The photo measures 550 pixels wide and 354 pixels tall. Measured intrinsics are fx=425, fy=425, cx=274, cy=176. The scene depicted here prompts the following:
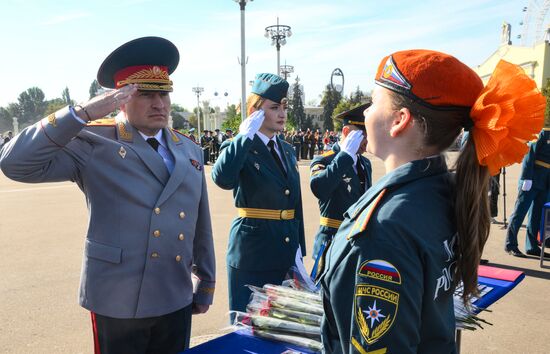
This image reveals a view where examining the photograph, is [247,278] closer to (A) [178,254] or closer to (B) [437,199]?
(A) [178,254]

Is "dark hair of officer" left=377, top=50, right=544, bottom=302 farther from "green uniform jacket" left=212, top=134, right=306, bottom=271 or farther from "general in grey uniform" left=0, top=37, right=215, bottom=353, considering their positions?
"green uniform jacket" left=212, top=134, right=306, bottom=271

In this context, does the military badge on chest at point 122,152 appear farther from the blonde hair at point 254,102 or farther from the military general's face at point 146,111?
the blonde hair at point 254,102

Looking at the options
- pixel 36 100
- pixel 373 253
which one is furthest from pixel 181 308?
pixel 36 100

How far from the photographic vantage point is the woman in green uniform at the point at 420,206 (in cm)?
106

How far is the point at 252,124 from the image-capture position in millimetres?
2645

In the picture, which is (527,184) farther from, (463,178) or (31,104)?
(31,104)

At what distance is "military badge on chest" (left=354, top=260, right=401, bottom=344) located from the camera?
3.44 feet

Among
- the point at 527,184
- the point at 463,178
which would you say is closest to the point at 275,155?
the point at 463,178

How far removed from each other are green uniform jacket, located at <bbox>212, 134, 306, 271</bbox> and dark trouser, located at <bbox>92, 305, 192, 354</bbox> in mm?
693

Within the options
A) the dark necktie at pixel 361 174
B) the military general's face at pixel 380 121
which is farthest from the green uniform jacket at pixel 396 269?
the dark necktie at pixel 361 174

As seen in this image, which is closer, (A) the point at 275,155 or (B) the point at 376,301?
(B) the point at 376,301

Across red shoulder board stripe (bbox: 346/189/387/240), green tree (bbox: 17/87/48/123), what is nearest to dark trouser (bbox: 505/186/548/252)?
red shoulder board stripe (bbox: 346/189/387/240)

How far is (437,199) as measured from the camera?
1.18m

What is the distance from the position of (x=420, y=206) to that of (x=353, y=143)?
1.91 metres
